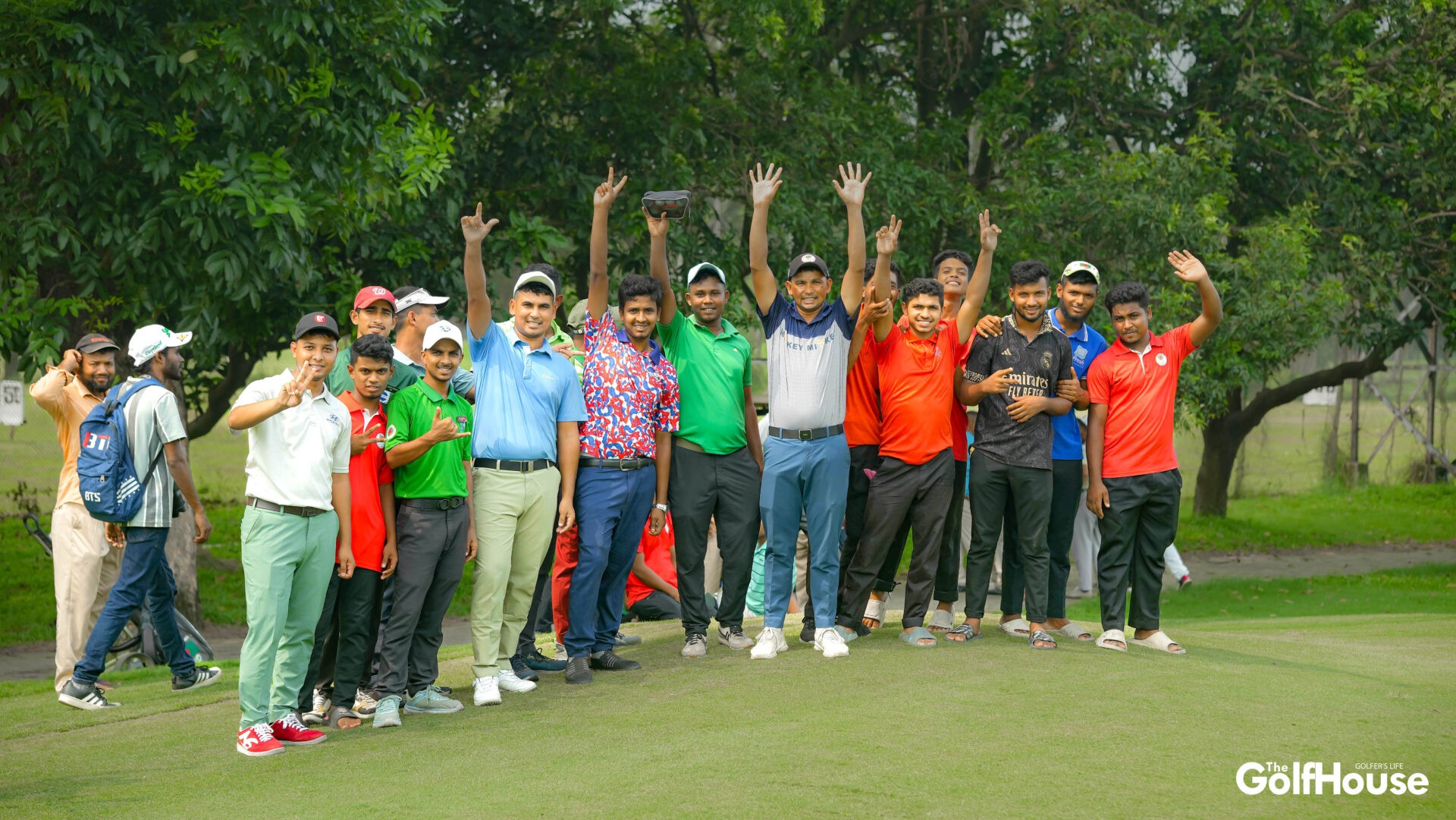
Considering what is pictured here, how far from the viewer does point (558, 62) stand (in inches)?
543

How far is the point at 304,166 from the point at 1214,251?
8.49 metres

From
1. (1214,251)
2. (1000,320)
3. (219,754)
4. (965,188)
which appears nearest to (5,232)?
(219,754)

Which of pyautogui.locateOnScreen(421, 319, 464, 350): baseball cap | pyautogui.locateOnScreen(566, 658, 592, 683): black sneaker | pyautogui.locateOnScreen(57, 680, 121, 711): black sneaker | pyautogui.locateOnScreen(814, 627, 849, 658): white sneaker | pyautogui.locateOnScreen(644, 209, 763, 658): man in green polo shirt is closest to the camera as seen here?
pyautogui.locateOnScreen(421, 319, 464, 350): baseball cap

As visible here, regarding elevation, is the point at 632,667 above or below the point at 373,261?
below

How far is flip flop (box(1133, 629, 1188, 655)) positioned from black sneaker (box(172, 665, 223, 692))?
5556 millimetres

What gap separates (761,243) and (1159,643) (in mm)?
3272

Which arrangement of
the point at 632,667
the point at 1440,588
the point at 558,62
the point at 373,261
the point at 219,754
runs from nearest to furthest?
the point at 219,754 < the point at 632,667 < the point at 373,261 < the point at 558,62 < the point at 1440,588

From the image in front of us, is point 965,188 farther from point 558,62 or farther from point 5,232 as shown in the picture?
point 5,232

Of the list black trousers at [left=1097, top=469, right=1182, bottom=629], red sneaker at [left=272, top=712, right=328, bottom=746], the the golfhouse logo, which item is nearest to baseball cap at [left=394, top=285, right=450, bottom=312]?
red sneaker at [left=272, top=712, right=328, bottom=746]

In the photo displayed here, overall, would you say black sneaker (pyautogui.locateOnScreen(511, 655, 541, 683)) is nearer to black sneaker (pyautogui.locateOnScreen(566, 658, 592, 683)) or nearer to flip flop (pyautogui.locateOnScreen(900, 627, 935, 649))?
black sneaker (pyautogui.locateOnScreen(566, 658, 592, 683))

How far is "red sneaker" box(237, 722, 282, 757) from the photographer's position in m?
5.49

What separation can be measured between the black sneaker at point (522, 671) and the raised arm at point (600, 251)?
1.84m

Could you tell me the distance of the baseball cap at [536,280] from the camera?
21.5 feet

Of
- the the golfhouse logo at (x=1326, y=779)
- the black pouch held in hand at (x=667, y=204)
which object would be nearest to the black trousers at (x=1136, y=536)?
the the golfhouse logo at (x=1326, y=779)
